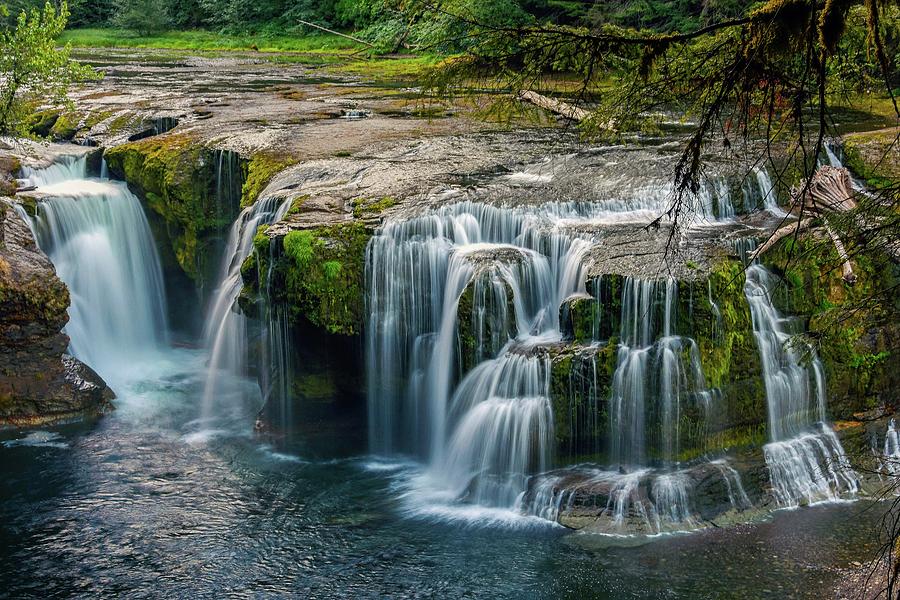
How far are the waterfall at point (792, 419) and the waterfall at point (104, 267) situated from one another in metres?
10.2

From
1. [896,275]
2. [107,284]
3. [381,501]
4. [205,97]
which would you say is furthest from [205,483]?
[205,97]

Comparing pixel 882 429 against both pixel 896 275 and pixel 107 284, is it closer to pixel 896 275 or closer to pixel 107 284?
pixel 896 275

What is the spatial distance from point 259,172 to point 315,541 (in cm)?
788

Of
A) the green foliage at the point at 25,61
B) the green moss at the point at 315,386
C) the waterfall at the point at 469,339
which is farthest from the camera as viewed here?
the green foliage at the point at 25,61

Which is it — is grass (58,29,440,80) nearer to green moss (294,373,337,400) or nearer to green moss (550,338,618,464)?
green moss (294,373,337,400)

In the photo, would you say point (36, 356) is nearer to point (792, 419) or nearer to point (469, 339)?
point (469, 339)

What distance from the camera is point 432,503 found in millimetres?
11195

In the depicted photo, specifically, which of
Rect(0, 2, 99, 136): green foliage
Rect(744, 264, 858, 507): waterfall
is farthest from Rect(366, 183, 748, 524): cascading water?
Rect(0, 2, 99, 136): green foliage

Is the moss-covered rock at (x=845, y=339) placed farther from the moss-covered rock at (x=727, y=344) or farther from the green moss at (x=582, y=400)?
the green moss at (x=582, y=400)

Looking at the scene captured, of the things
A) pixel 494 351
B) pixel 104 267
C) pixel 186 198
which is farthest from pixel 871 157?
pixel 104 267

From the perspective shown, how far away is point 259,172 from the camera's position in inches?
639

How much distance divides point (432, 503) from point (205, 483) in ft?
9.47

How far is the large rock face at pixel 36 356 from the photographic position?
13586 millimetres

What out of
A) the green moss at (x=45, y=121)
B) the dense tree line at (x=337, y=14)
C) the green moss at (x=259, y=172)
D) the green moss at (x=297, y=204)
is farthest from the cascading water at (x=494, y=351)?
the dense tree line at (x=337, y=14)
